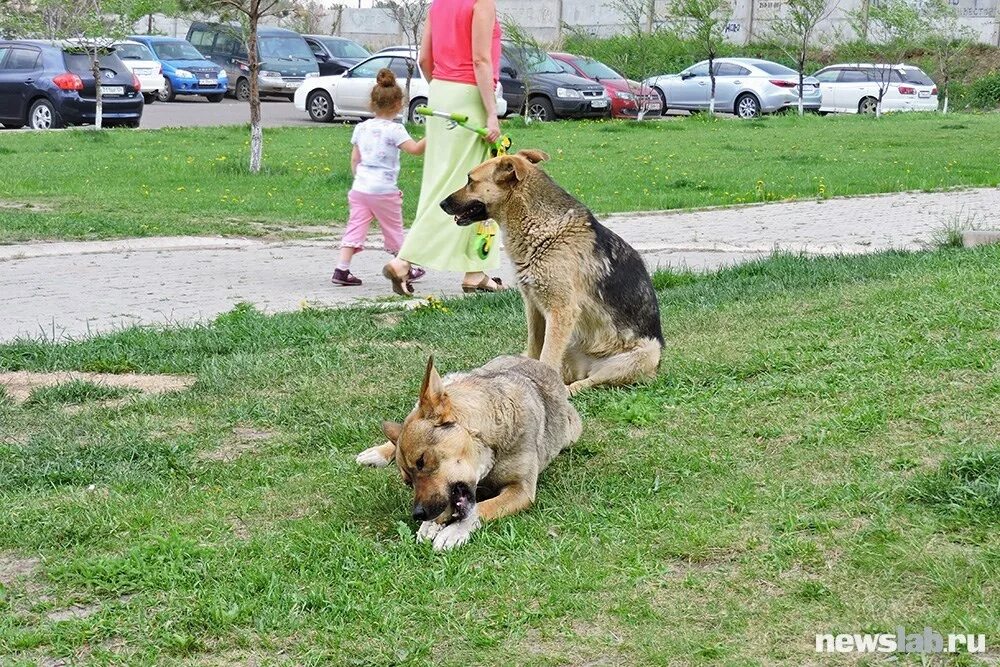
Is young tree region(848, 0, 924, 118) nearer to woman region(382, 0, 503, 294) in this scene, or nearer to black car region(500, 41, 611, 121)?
black car region(500, 41, 611, 121)

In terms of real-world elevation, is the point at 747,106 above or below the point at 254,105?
below

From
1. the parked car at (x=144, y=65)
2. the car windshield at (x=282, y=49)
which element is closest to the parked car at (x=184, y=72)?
the parked car at (x=144, y=65)

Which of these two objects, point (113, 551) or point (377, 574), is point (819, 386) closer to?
point (377, 574)

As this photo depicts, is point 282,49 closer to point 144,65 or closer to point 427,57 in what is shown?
point 144,65

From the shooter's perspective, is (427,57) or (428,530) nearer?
(428,530)

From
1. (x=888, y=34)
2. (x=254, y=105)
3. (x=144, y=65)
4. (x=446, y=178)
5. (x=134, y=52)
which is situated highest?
(x=888, y=34)

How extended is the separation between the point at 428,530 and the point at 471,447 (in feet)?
1.05

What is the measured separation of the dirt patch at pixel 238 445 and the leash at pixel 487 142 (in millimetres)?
2851

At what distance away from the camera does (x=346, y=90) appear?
1119 inches

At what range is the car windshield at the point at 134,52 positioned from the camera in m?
33.3

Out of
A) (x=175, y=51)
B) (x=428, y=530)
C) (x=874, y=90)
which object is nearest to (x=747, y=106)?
(x=874, y=90)

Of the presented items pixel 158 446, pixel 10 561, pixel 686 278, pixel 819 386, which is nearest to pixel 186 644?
pixel 10 561

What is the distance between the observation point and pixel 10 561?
4.03 m

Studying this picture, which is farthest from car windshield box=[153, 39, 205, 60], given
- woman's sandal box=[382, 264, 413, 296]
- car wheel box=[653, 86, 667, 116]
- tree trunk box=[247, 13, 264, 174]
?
woman's sandal box=[382, 264, 413, 296]
